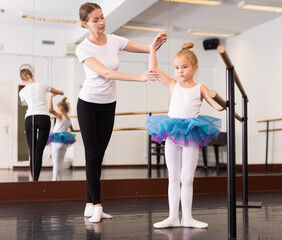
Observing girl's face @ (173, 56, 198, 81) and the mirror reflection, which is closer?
girl's face @ (173, 56, 198, 81)

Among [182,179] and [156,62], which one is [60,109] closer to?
[156,62]

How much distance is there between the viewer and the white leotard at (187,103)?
2.21m

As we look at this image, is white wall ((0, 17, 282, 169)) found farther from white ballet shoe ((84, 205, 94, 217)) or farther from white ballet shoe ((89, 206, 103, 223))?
white ballet shoe ((89, 206, 103, 223))

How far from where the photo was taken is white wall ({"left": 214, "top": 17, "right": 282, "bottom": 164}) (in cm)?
522

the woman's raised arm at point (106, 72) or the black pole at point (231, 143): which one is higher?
the woman's raised arm at point (106, 72)

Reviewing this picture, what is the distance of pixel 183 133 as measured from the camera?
6.93ft

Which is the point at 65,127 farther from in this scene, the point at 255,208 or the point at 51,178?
the point at 255,208

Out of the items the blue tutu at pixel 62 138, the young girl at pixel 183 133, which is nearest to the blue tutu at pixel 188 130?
the young girl at pixel 183 133

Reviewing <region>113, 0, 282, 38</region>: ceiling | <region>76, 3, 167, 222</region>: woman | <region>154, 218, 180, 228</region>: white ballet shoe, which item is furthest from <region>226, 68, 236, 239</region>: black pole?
<region>113, 0, 282, 38</region>: ceiling

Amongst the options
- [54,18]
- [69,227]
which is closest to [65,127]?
[54,18]

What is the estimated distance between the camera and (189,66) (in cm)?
226

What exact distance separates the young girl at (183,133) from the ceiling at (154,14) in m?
1.75

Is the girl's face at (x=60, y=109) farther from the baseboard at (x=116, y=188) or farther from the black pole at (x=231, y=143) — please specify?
the black pole at (x=231, y=143)

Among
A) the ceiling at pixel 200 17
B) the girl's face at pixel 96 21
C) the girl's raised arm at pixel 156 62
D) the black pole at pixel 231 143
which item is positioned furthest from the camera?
the ceiling at pixel 200 17
